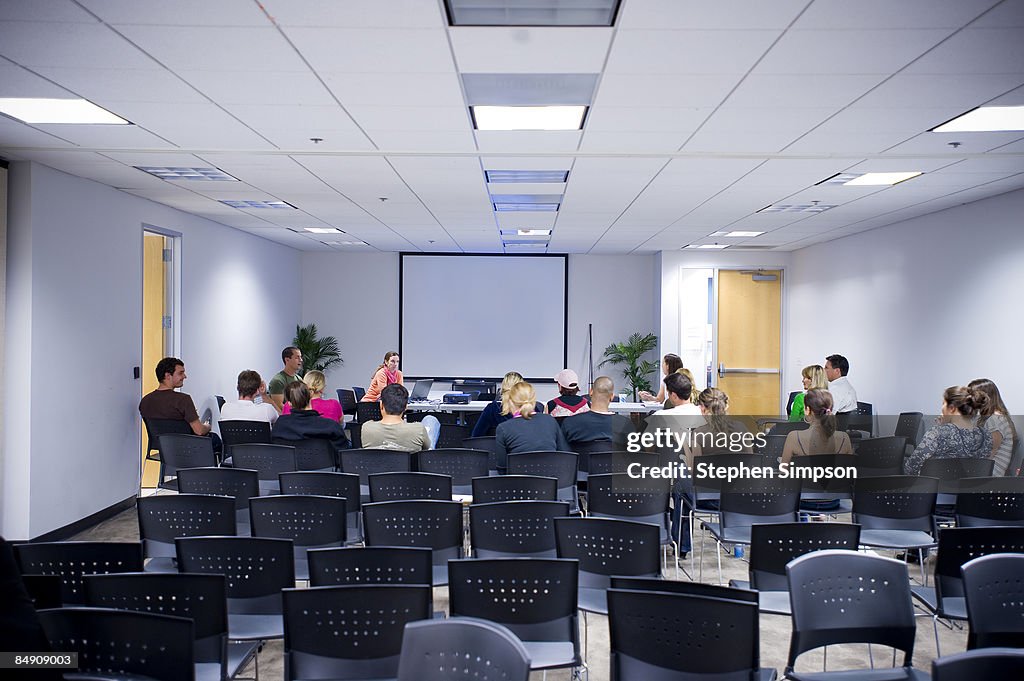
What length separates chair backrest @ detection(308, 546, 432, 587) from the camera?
10.3 feet

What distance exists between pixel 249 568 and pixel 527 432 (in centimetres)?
285

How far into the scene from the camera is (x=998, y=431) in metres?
5.98

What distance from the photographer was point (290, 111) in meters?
4.81

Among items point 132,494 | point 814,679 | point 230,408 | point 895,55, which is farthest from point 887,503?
point 132,494

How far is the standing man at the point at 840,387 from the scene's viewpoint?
27.8ft

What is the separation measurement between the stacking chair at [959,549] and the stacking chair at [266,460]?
14.1 feet

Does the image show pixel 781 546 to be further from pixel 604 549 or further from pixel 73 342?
pixel 73 342

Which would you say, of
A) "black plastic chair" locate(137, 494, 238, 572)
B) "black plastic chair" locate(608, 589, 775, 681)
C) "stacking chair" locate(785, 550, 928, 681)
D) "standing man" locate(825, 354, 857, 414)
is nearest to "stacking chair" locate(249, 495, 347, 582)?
"black plastic chair" locate(137, 494, 238, 572)

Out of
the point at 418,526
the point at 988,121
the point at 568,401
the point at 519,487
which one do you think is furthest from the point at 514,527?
the point at 988,121

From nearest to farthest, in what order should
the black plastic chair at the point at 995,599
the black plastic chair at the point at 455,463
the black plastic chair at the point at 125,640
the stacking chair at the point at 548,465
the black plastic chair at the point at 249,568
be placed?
the black plastic chair at the point at 125,640, the black plastic chair at the point at 995,599, the black plastic chair at the point at 249,568, the stacking chair at the point at 548,465, the black plastic chair at the point at 455,463

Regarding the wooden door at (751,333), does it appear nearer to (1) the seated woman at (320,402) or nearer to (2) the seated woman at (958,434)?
(2) the seated woman at (958,434)

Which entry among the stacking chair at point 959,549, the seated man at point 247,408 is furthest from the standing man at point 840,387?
the seated man at point 247,408

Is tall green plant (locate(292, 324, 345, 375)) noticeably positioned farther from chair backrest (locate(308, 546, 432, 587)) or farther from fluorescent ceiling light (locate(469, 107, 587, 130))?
chair backrest (locate(308, 546, 432, 587))

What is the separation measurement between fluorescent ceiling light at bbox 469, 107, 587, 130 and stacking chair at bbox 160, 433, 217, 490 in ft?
11.6
